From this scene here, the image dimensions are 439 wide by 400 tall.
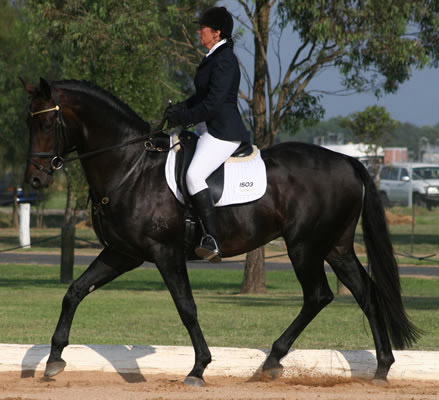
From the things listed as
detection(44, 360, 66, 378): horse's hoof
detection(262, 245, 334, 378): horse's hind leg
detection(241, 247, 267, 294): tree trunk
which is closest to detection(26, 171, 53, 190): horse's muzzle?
detection(44, 360, 66, 378): horse's hoof

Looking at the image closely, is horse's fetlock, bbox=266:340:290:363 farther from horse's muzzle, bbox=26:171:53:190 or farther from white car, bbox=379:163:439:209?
white car, bbox=379:163:439:209

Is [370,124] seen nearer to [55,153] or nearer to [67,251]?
[67,251]

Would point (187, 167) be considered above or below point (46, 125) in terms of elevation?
below

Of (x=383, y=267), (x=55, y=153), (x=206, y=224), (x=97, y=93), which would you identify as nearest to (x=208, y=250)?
(x=206, y=224)

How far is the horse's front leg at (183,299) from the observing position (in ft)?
23.2

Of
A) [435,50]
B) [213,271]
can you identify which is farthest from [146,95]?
[435,50]

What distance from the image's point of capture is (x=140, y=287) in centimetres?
2003

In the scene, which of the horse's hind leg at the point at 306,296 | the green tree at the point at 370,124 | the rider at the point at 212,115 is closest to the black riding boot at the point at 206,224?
the rider at the point at 212,115

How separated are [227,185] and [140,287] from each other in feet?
42.7

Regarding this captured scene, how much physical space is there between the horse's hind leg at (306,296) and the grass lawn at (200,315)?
1.56ft

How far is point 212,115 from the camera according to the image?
23.8 feet

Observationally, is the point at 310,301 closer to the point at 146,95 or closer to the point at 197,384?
the point at 197,384

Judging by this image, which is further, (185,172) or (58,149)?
(185,172)

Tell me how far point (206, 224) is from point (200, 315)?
6850 millimetres
